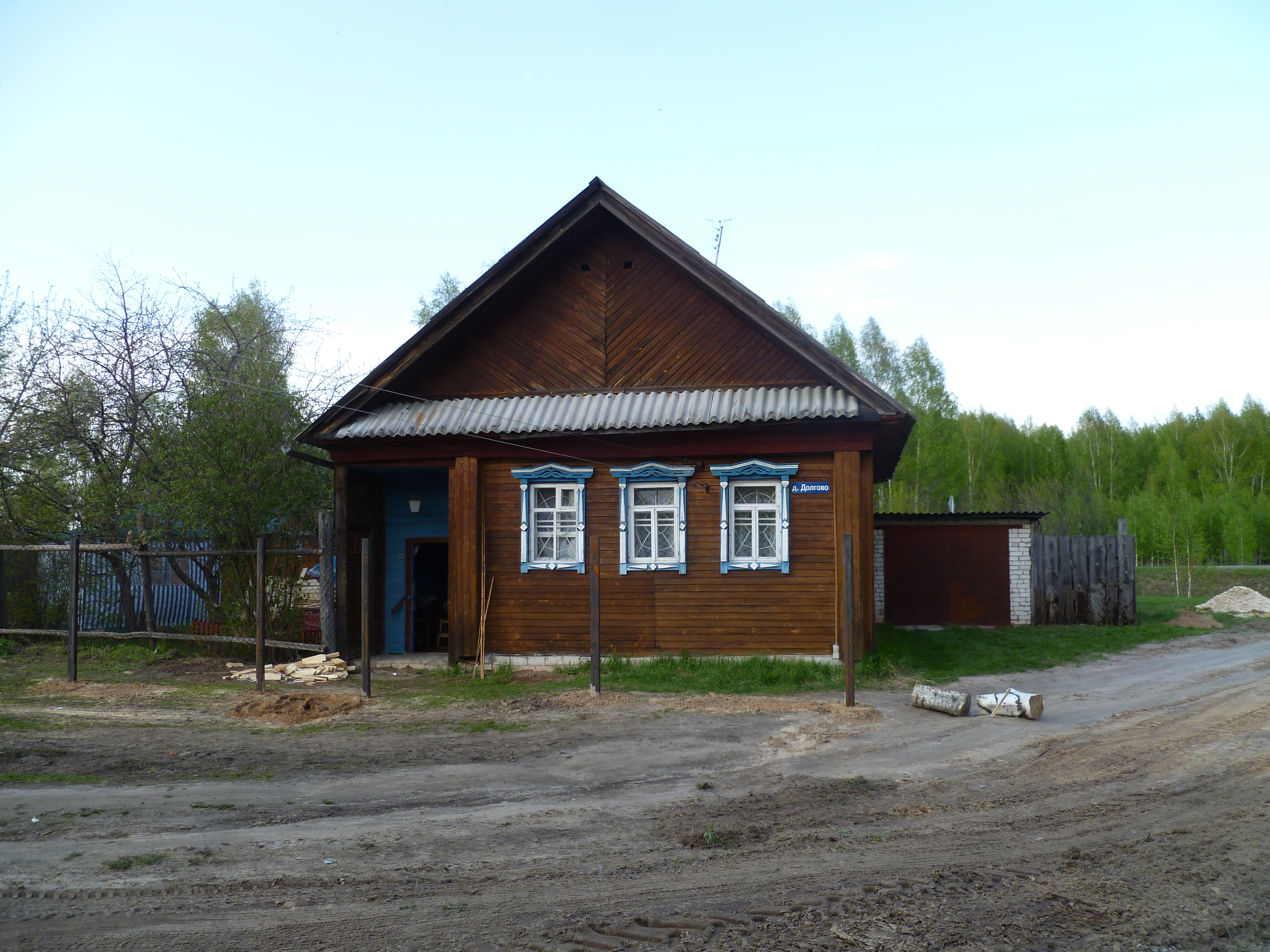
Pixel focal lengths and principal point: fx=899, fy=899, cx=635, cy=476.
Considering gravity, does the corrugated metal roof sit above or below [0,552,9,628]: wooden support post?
above

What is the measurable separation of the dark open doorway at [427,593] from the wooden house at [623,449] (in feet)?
3.74

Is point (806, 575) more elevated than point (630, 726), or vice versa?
point (806, 575)

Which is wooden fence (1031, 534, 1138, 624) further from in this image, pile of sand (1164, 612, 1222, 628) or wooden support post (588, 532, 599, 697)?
wooden support post (588, 532, 599, 697)

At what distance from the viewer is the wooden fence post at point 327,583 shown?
14.3 meters

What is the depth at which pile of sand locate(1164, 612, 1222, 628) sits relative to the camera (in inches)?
776

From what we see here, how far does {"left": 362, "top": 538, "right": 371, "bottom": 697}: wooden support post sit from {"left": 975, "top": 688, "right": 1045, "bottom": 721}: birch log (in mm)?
7298

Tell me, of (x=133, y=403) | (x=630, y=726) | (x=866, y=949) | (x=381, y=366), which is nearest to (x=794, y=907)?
(x=866, y=949)

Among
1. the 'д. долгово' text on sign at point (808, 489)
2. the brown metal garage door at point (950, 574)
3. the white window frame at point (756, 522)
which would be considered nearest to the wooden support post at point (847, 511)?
the 'д. долгово' text on sign at point (808, 489)

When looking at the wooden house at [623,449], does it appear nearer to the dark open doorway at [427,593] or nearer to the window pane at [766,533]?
the window pane at [766,533]

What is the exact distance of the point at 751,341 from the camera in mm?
14227

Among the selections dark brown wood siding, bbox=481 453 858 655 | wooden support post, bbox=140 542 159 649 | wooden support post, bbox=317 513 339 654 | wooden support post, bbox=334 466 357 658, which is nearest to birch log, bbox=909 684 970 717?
dark brown wood siding, bbox=481 453 858 655

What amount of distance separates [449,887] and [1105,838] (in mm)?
4043

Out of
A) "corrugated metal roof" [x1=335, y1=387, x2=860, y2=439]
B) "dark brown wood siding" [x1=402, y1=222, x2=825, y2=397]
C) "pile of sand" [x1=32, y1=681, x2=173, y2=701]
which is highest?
"dark brown wood siding" [x1=402, y1=222, x2=825, y2=397]

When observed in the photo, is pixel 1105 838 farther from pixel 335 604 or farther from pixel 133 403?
pixel 133 403
